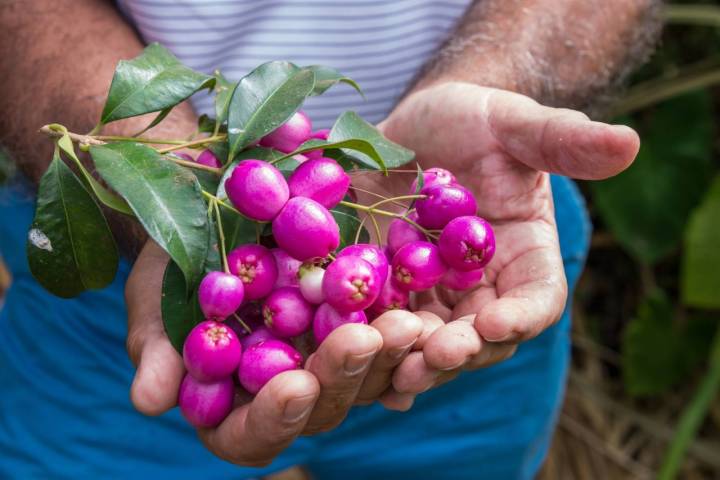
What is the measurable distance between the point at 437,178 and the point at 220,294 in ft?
0.98

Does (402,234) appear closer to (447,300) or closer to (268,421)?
(447,300)

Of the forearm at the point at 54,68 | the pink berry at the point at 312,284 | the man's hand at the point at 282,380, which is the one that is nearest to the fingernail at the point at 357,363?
the man's hand at the point at 282,380

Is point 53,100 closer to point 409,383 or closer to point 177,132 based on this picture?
point 177,132

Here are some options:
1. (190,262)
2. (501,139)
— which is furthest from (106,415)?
(501,139)

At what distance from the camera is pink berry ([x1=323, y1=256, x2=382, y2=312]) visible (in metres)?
0.83

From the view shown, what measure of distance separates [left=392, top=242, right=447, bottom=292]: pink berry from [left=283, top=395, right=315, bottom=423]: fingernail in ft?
0.60

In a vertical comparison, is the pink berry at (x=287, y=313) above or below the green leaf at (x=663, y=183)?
above

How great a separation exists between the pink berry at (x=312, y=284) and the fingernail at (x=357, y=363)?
0.35 ft

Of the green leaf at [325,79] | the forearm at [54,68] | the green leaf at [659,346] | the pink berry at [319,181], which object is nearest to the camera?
the pink berry at [319,181]

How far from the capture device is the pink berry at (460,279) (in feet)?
3.11

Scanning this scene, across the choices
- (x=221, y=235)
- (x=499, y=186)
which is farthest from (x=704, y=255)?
(x=221, y=235)

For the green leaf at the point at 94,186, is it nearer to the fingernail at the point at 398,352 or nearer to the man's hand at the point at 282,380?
the man's hand at the point at 282,380

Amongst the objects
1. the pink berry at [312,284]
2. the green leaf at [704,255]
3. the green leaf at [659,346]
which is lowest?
the green leaf at [659,346]

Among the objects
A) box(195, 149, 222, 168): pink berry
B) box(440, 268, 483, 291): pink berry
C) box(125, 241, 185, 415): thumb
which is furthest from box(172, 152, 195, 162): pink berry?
box(440, 268, 483, 291): pink berry
